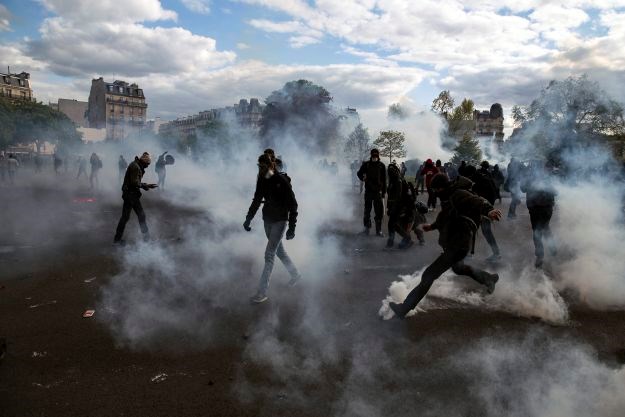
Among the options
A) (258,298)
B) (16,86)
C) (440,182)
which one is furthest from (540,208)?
(16,86)

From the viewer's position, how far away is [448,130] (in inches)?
1972

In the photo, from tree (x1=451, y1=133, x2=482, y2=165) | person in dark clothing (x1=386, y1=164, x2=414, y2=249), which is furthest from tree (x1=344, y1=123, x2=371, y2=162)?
person in dark clothing (x1=386, y1=164, x2=414, y2=249)

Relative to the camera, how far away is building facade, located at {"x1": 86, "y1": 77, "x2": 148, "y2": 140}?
96.6 m

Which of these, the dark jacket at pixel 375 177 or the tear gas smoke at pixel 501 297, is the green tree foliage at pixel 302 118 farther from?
the tear gas smoke at pixel 501 297

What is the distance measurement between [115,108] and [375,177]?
104 metres

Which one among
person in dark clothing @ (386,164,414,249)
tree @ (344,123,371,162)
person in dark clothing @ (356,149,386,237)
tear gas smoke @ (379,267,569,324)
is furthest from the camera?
tree @ (344,123,371,162)

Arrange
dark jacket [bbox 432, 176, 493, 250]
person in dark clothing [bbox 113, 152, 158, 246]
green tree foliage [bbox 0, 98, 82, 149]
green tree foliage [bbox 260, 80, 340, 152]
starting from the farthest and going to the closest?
1. green tree foliage [bbox 260, 80, 340, 152]
2. green tree foliage [bbox 0, 98, 82, 149]
3. person in dark clothing [bbox 113, 152, 158, 246]
4. dark jacket [bbox 432, 176, 493, 250]

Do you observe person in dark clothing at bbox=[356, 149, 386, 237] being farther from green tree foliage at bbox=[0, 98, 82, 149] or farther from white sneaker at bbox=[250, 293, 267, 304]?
green tree foliage at bbox=[0, 98, 82, 149]

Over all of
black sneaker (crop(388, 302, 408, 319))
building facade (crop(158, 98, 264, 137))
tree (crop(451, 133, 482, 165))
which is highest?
building facade (crop(158, 98, 264, 137))

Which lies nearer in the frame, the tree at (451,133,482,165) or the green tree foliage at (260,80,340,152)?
the tree at (451,133,482,165)

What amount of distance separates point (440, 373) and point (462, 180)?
6.81 feet

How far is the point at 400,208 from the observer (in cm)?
789

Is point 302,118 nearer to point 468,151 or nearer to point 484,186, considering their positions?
point 468,151

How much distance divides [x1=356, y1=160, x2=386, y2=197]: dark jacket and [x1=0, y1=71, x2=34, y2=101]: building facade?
89.3 metres
